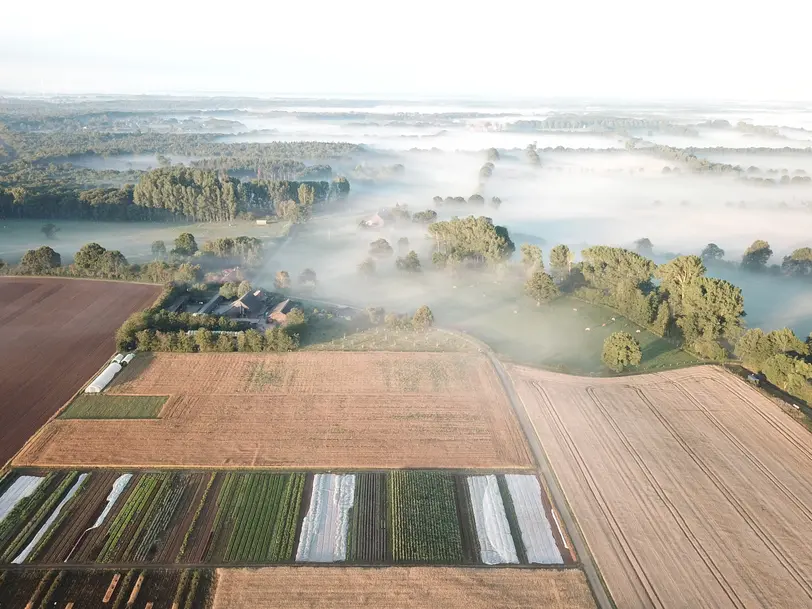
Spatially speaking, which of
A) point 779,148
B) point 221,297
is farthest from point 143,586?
point 779,148

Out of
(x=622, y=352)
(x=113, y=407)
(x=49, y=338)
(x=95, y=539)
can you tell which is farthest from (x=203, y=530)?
(x=622, y=352)

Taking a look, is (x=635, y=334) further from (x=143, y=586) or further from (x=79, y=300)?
(x=79, y=300)

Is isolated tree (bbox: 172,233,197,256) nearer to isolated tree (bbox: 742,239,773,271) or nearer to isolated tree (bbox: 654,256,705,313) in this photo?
isolated tree (bbox: 654,256,705,313)

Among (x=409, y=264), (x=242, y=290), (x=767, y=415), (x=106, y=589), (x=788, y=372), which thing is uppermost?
(x=788, y=372)

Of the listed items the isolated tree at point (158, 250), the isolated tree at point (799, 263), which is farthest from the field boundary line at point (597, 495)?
the isolated tree at point (158, 250)

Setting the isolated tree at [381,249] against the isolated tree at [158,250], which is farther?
the isolated tree at [381,249]

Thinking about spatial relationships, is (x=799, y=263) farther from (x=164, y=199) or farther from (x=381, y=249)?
(x=164, y=199)

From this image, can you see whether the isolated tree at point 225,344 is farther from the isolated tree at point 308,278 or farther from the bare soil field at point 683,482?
the bare soil field at point 683,482
